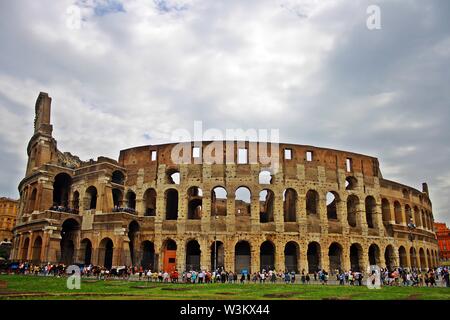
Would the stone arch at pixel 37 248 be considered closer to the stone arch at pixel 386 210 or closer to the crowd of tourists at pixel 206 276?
the crowd of tourists at pixel 206 276

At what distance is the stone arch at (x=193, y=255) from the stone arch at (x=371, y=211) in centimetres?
1652

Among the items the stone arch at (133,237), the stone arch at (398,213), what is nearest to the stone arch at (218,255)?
the stone arch at (133,237)

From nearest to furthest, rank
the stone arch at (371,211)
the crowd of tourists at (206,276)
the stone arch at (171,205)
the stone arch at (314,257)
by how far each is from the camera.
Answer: the crowd of tourists at (206,276)
the stone arch at (314,257)
the stone arch at (171,205)
the stone arch at (371,211)

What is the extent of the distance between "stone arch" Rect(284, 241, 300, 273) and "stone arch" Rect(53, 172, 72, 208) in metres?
20.3

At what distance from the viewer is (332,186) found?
3456 centimetres

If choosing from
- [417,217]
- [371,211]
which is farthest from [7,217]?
[417,217]

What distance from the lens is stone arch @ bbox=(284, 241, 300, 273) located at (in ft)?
106

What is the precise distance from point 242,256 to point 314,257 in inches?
261

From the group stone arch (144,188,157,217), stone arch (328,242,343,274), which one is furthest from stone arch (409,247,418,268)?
stone arch (144,188,157,217)

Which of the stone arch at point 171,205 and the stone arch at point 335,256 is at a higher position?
the stone arch at point 171,205

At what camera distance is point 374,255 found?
36125mm

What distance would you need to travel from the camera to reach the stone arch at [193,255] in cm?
3206
